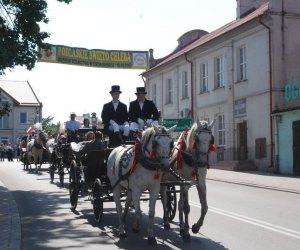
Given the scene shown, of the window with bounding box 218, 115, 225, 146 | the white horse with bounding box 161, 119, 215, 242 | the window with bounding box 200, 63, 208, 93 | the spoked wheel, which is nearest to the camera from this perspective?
the white horse with bounding box 161, 119, 215, 242

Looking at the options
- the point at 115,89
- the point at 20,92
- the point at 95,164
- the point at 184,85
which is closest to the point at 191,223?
the point at 95,164

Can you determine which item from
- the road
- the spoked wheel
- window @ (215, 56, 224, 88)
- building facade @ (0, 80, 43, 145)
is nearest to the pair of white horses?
the road

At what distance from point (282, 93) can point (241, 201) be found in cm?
1400

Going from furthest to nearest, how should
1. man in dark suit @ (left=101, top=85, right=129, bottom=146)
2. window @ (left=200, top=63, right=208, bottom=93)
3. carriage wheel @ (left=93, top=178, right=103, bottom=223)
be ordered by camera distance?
window @ (left=200, top=63, right=208, bottom=93) → man in dark suit @ (left=101, top=85, right=129, bottom=146) → carriage wheel @ (left=93, top=178, right=103, bottom=223)

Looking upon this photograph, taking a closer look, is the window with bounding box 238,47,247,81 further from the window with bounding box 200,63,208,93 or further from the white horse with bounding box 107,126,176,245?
the white horse with bounding box 107,126,176,245

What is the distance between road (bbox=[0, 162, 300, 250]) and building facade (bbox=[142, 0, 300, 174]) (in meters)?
10.8

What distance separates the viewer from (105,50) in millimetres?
34125

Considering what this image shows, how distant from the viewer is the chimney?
35250mm

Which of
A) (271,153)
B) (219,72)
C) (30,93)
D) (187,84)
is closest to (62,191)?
(271,153)

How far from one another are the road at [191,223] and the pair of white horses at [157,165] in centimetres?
37

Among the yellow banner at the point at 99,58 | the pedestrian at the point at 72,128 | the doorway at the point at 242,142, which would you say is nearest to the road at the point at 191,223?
the pedestrian at the point at 72,128

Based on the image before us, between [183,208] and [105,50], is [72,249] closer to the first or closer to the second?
[183,208]

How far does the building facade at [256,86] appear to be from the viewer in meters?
25.7

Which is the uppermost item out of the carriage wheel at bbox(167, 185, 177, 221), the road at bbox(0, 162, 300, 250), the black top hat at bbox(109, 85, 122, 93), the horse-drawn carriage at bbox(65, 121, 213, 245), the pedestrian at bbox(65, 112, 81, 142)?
the black top hat at bbox(109, 85, 122, 93)
